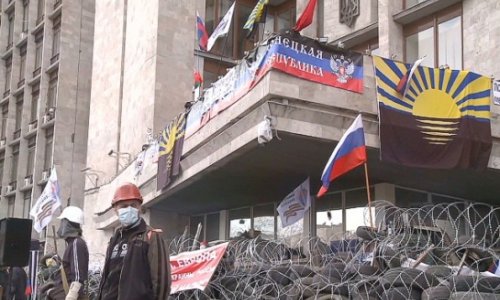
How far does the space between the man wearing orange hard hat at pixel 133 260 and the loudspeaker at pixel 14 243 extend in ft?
15.6

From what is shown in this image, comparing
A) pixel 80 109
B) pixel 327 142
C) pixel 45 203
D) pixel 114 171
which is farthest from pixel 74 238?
pixel 80 109

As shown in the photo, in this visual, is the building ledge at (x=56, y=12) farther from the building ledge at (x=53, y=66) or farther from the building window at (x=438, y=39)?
the building window at (x=438, y=39)

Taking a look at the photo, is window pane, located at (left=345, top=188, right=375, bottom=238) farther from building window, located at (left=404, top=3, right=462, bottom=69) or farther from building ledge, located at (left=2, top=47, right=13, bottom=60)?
building ledge, located at (left=2, top=47, right=13, bottom=60)

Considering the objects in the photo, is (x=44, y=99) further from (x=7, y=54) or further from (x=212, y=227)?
(x=212, y=227)

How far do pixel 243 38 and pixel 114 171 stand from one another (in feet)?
A: 26.9

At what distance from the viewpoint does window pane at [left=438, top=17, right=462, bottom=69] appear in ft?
67.0

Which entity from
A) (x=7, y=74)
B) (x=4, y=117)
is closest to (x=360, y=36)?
(x=4, y=117)

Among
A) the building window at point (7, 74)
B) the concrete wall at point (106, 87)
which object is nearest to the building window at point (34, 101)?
the building window at point (7, 74)

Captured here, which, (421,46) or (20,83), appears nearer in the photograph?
(421,46)

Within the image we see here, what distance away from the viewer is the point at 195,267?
12.6 meters

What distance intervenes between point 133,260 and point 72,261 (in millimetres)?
2308

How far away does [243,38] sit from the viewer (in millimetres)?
31562

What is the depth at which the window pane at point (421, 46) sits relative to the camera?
2136 cm

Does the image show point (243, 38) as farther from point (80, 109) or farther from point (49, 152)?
point (49, 152)
